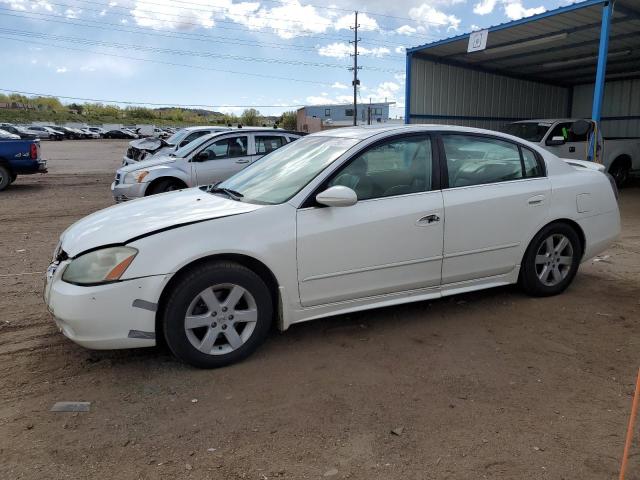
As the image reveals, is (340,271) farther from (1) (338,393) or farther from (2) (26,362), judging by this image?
(2) (26,362)

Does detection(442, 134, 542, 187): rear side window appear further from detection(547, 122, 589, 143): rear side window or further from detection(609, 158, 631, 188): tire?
detection(609, 158, 631, 188): tire

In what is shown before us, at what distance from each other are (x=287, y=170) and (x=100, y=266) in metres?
1.63

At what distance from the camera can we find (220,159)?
10.0m

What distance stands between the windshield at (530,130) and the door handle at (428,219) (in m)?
9.31

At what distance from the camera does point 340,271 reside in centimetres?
384

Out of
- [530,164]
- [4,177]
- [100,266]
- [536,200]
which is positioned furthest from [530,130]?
[4,177]

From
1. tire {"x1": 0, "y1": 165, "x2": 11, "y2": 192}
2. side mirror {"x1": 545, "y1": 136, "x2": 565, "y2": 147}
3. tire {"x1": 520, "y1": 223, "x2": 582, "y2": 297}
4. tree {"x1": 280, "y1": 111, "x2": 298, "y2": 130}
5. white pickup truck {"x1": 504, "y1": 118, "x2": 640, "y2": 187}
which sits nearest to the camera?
tire {"x1": 520, "y1": 223, "x2": 582, "y2": 297}

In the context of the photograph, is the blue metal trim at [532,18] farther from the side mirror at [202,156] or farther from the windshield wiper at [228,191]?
the windshield wiper at [228,191]

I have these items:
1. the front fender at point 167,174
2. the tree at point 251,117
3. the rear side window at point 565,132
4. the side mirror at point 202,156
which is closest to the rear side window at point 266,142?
the side mirror at point 202,156

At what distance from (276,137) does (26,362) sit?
7.62m

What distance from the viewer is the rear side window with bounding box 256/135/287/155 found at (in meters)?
10.5

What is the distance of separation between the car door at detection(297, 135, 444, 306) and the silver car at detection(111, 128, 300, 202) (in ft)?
20.4

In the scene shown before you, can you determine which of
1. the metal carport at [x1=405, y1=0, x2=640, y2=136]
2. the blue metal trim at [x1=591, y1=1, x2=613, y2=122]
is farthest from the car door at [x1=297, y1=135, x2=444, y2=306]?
the metal carport at [x1=405, y1=0, x2=640, y2=136]

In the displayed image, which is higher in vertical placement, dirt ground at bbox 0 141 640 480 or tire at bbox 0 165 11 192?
tire at bbox 0 165 11 192
